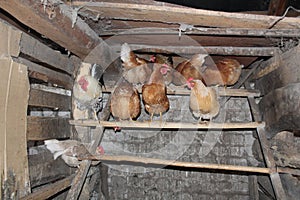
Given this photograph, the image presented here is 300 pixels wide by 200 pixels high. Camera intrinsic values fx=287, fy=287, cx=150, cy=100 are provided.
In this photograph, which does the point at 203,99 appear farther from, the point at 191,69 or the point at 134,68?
the point at 134,68

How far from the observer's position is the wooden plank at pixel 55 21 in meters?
1.08

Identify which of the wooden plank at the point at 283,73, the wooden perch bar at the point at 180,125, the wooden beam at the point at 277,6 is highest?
the wooden beam at the point at 277,6

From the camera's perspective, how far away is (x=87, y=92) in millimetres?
2002

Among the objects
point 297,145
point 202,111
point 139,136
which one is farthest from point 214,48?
point 139,136

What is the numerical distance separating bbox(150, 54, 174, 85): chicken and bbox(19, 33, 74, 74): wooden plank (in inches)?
26.2

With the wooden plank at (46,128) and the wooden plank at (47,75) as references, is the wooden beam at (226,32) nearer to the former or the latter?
the wooden plank at (47,75)

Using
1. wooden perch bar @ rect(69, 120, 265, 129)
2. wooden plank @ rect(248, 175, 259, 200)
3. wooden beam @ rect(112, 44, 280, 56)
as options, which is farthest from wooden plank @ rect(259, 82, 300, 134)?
wooden plank @ rect(248, 175, 259, 200)

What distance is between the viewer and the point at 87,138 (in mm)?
2381

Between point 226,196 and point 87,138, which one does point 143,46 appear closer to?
point 87,138

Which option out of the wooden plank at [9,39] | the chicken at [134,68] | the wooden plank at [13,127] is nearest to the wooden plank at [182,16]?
the wooden plank at [9,39]

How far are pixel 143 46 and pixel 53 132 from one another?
34.9 inches

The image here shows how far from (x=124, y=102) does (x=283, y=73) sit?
1044mm

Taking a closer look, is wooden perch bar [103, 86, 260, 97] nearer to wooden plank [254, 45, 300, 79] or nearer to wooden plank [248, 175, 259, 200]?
wooden plank [254, 45, 300, 79]

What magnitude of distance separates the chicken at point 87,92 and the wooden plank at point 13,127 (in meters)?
0.47
